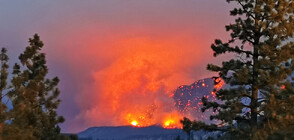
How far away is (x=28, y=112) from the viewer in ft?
125

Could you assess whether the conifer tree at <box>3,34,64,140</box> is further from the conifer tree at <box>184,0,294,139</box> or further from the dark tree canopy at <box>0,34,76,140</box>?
the conifer tree at <box>184,0,294,139</box>

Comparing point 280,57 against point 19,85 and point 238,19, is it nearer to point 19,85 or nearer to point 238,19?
point 238,19

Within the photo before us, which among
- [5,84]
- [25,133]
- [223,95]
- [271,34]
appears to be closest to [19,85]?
[5,84]

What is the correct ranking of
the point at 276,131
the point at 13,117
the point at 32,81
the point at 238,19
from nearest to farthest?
1. the point at 276,131
2. the point at 13,117
3. the point at 238,19
4. the point at 32,81

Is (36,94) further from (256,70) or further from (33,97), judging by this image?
(256,70)

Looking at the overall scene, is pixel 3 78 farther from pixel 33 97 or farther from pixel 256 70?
pixel 256 70

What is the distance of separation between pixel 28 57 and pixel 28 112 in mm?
7841

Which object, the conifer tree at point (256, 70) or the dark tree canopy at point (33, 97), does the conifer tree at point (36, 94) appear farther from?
the conifer tree at point (256, 70)

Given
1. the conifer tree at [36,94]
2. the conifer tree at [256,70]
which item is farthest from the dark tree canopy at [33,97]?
the conifer tree at [256,70]

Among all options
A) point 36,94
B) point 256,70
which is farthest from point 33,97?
point 256,70

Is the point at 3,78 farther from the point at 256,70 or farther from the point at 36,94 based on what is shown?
the point at 256,70

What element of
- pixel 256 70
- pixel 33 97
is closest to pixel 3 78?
pixel 33 97

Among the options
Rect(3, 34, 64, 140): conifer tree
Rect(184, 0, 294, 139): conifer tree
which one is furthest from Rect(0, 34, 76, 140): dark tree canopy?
Rect(184, 0, 294, 139): conifer tree

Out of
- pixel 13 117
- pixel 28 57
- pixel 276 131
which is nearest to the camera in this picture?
pixel 276 131
